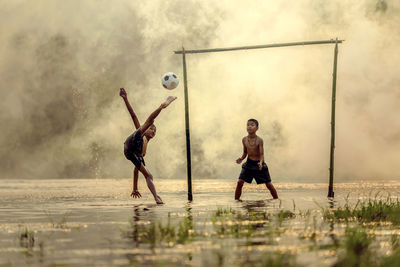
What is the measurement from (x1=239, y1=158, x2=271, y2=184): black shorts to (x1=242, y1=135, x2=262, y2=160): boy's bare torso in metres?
0.16

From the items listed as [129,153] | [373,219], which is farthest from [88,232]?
Result: [129,153]

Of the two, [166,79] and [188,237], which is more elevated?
[166,79]

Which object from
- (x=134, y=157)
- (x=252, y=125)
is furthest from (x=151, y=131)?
(x=252, y=125)

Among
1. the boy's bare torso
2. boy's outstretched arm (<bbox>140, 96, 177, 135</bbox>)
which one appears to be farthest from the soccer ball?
the boy's bare torso

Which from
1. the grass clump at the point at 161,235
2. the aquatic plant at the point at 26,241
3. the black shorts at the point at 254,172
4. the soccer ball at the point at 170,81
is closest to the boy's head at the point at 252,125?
the black shorts at the point at 254,172

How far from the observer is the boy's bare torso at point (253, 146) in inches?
759

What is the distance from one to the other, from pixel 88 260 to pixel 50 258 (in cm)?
52

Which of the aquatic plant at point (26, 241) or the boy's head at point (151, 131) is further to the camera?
the boy's head at point (151, 131)

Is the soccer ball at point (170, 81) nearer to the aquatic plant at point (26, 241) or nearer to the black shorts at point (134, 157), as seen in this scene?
the black shorts at point (134, 157)

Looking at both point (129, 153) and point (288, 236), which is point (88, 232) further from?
point (129, 153)

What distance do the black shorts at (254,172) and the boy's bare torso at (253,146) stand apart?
16 centimetres

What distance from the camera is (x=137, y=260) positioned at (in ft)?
24.3

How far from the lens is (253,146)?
19312mm

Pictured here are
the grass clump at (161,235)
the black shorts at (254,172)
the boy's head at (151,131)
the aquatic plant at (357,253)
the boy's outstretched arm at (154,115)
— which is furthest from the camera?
the black shorts at (254,172)
